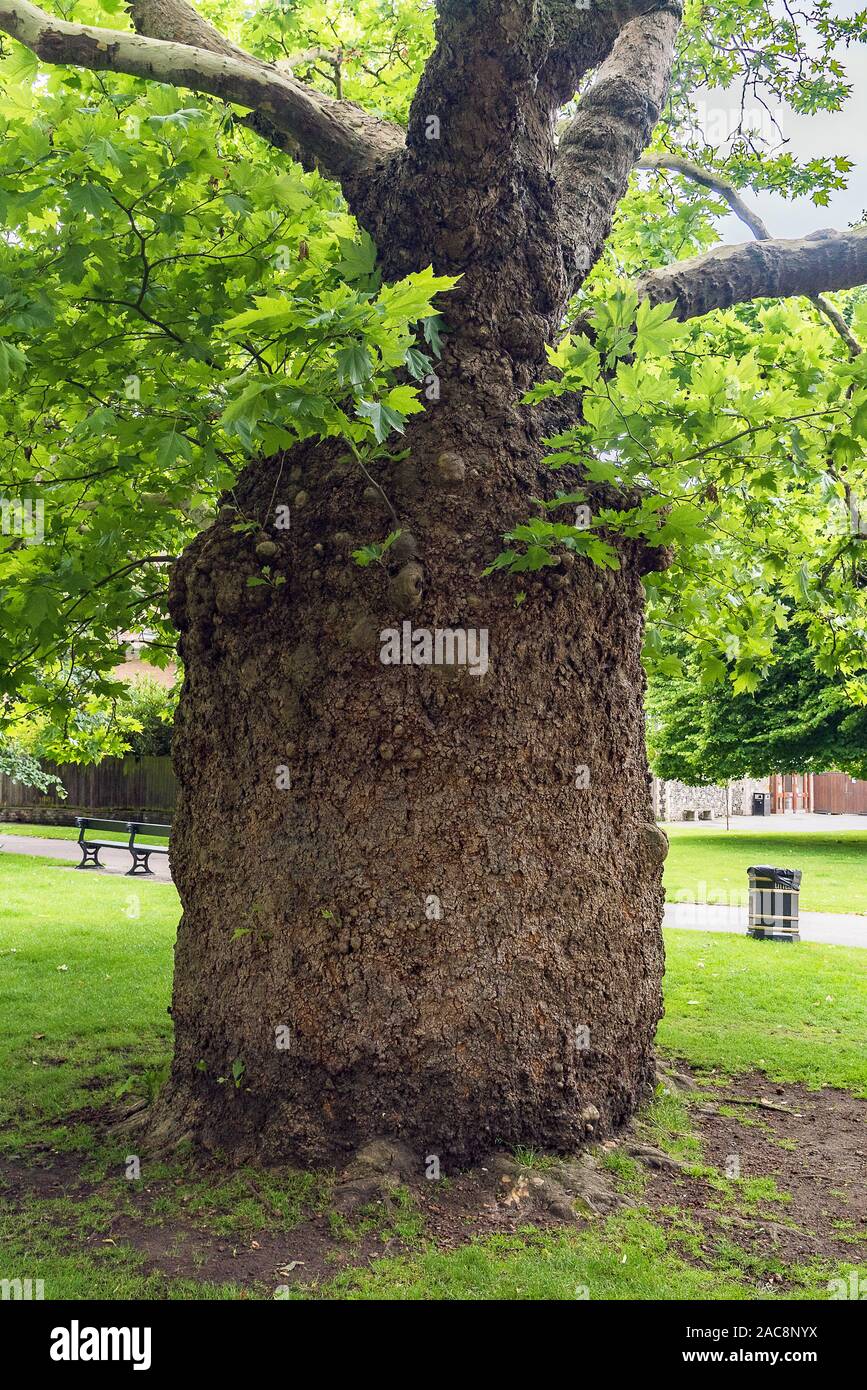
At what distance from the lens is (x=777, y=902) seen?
42.2 ft

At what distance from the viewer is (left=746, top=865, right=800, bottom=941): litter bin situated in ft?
42.0

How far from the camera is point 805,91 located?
26.8 feet

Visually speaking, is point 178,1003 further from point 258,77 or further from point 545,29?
point 545,29

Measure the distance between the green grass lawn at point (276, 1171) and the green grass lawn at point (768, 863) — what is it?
456 cm

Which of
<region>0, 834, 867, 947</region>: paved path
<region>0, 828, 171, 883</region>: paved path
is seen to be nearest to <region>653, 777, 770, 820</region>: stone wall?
<region>0, 828, 171, 883</region>: paved path

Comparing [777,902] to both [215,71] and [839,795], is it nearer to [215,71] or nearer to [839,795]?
[215,71]

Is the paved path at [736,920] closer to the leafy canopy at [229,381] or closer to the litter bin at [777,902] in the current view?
the litter bin at [777,902]

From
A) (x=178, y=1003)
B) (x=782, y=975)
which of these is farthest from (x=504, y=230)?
(x=782, y=975)

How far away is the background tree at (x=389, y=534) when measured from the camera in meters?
4.47

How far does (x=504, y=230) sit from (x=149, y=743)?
82.7 feet

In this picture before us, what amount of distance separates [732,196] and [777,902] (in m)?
8.23

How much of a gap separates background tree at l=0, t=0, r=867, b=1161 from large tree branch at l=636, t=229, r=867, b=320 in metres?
0.93

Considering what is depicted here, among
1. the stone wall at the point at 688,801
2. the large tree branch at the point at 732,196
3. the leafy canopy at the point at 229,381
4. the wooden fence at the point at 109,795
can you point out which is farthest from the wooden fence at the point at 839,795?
the leafy canopy at the point at 229,381

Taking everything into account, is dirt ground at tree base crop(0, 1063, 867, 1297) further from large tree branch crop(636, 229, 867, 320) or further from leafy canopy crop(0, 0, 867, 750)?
large tree branch crop(636, 229, 867, 320)
